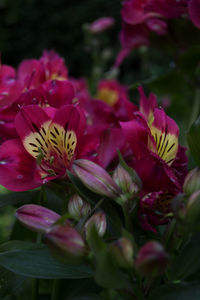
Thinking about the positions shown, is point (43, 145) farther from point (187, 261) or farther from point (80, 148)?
point (187, 261)

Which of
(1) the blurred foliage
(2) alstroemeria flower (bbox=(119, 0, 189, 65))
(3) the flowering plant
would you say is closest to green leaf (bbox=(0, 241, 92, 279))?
(3) the flowering plant

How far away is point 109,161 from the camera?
51 centimetres

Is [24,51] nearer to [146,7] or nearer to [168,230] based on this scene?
[146,7]

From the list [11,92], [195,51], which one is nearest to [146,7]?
[195,51]

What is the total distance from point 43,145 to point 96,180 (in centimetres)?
10

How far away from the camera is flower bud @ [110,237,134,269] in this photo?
321mm

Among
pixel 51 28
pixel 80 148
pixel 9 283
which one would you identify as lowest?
pixel 51 28

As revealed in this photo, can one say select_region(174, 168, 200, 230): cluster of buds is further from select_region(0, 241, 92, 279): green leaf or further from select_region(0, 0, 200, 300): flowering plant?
select_region(0, 241, 92, 279): green leaf

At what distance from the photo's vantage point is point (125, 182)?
15.1 inches

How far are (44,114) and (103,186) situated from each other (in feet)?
0.37

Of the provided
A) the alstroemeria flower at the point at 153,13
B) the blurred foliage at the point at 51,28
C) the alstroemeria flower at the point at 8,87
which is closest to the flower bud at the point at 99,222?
the alstroemeria flower at the point at 8,87

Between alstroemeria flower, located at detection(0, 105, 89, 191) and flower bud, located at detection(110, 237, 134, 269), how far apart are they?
0.13 meters

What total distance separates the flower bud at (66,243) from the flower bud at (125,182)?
6 cm

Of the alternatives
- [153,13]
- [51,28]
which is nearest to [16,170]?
[153,13]
